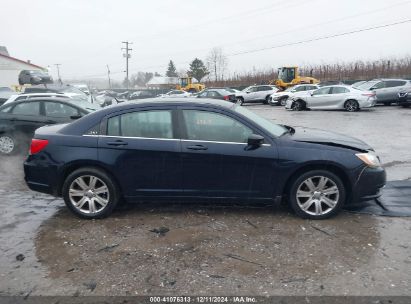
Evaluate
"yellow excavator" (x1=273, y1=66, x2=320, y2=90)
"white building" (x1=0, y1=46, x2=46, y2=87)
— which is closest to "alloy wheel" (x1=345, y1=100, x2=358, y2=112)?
"yellow excavator" (x1=273, y1=66, x2=320, y2=90)

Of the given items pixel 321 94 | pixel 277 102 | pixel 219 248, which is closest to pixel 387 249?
pixel 219 248

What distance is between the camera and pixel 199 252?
3967 mm

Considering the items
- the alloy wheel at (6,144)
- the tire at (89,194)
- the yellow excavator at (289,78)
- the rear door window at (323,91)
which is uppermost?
the yellow excavator at (289,78)

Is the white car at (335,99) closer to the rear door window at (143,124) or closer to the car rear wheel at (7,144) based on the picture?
the car rear wheel at (7,144)

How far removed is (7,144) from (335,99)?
16.2m

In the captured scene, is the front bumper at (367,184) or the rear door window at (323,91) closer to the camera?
the front bumper at (367,184)

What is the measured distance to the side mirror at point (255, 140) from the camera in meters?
4.63

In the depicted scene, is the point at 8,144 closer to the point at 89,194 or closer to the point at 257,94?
the point at 89,194

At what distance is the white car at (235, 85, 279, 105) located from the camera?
3011cm

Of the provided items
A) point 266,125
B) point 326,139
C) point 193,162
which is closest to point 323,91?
point 326,139

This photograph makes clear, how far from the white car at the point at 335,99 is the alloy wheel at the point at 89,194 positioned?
682 inches

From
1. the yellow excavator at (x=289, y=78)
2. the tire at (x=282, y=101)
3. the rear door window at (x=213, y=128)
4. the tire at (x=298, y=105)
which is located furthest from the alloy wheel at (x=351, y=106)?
the rear door window at (x=213, y=128)

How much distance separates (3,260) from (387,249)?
398cm

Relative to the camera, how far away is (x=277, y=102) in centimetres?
2675
